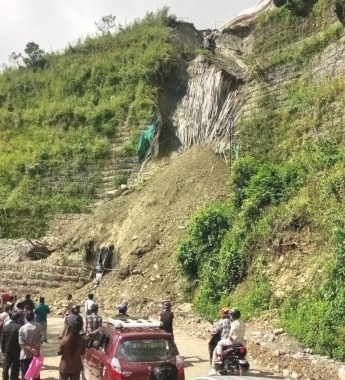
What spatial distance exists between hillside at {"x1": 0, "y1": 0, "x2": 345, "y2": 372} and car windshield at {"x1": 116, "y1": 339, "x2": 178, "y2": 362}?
4122mm

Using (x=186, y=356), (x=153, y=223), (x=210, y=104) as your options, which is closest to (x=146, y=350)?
(x=186, y=356)

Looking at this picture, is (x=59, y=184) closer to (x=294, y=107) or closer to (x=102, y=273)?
(x=102, y=273)

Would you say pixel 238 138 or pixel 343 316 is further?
pixel 238 138

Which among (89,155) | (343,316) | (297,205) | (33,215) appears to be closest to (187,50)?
(89,155)

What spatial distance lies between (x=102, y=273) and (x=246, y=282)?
25.4 ft

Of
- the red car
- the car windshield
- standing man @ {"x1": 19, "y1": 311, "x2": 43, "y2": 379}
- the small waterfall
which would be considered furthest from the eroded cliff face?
the car windshield

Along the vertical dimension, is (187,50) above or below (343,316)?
above

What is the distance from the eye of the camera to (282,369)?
10.4m

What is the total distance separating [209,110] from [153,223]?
26.3 ft

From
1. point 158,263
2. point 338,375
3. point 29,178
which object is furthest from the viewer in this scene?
point 29,178

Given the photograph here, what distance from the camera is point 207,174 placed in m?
23.5

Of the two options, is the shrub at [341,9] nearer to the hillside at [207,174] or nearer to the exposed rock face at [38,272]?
the hillside at [207,174]

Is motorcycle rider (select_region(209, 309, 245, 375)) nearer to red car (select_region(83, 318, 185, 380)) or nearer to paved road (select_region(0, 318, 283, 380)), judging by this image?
paved road (select_region(0, 318, 283, 380))

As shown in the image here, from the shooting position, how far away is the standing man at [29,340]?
8.45 metres
